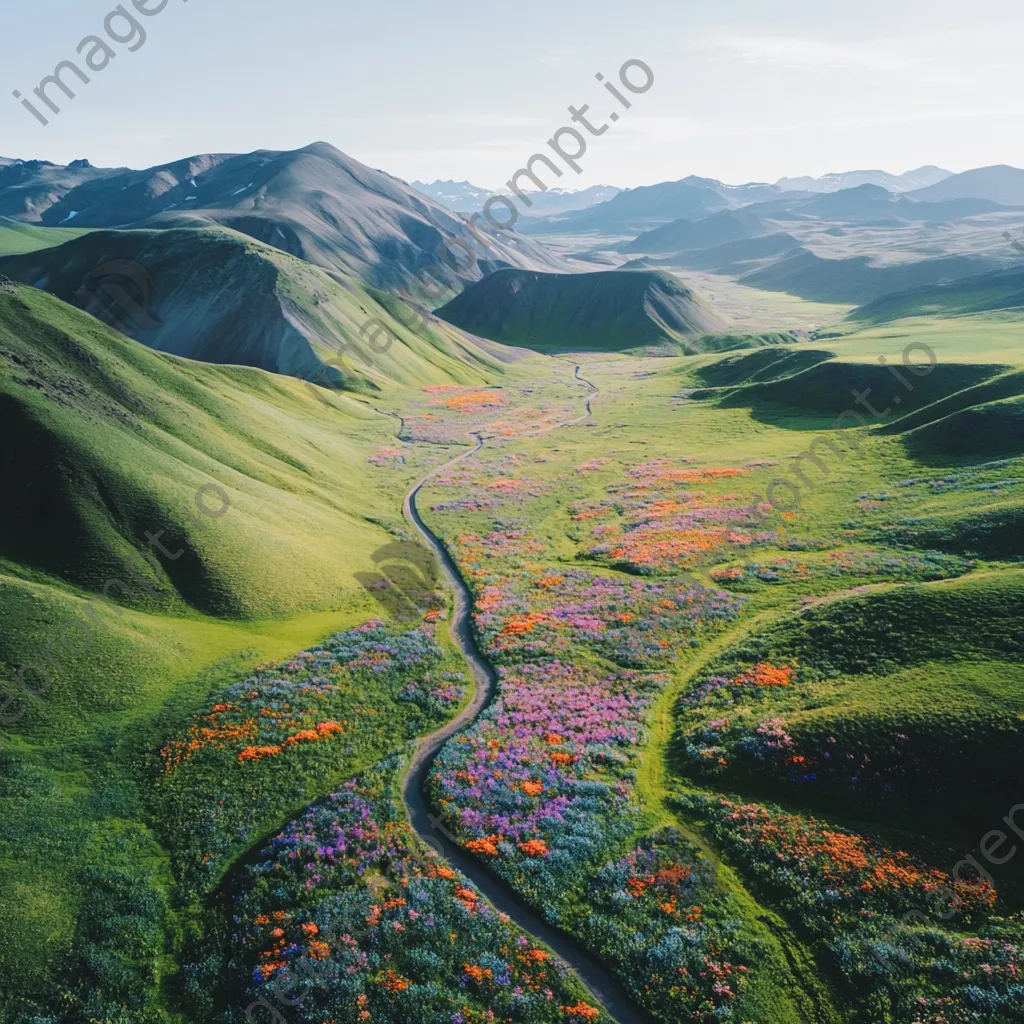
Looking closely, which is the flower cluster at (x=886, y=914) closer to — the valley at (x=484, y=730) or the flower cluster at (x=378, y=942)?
the valley at (x=484, y=730)

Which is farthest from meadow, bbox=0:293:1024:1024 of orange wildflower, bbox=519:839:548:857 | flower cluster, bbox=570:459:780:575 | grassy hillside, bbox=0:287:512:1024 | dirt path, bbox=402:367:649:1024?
flower cluster, bbox=570:459:780:575

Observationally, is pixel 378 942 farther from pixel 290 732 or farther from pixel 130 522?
pixel 130 522

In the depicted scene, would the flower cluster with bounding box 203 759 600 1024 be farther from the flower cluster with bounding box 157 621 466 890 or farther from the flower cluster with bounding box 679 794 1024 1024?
the flower cluster with bounding box 679 794 1024 1024

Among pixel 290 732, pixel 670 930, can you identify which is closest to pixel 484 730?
pixel 290 732

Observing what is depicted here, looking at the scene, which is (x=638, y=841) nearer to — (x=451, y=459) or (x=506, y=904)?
(x=506, y=904)

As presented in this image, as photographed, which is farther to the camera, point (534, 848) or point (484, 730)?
point (484, 730)
